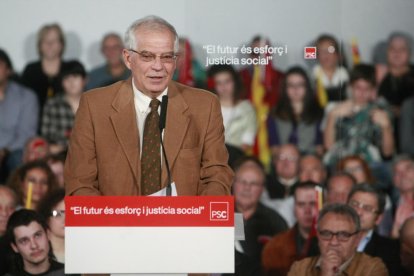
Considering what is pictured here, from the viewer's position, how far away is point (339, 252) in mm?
5445

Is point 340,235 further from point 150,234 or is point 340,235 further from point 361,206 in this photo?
point 150,234

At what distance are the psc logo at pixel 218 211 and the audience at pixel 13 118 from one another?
3.31 m

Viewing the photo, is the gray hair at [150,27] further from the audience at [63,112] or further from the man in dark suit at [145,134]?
the audience at [63,112]

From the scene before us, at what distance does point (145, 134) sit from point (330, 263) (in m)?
1.61

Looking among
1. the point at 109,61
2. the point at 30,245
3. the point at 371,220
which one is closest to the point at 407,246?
the point at 371,220

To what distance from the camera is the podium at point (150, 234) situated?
3.77 metres

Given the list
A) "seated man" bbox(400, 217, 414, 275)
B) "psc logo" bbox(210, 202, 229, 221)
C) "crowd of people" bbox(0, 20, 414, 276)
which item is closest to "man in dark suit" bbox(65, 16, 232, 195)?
"psc logo" bbox(210, 202, 229, 221)

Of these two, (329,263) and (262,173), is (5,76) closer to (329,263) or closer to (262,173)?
(262,173)

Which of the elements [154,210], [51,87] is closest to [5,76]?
[51,87]

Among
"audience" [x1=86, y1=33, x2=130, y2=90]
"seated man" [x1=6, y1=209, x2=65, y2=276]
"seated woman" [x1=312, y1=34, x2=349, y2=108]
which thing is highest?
"audience" [x1=86, y1=33, x2=130, y2=90]

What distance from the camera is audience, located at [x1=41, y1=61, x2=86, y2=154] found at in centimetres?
681

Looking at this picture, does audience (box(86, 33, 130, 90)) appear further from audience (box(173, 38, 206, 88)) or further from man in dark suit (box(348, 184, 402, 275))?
man in dark suit (box(348, 184, 402, 275))

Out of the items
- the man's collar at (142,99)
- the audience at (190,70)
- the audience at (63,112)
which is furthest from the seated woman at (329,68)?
the man's collar at (142,99)

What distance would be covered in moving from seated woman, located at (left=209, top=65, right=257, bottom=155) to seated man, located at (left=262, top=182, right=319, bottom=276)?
0.46 meters
